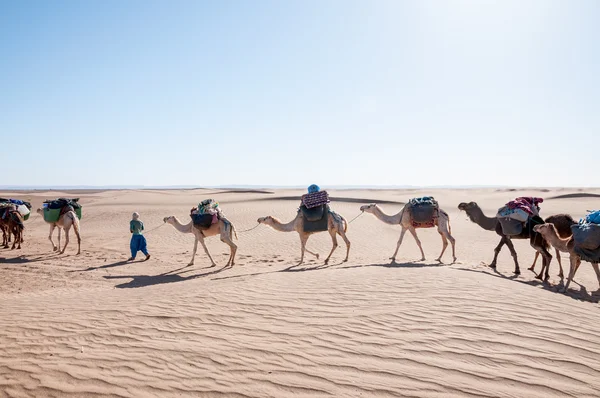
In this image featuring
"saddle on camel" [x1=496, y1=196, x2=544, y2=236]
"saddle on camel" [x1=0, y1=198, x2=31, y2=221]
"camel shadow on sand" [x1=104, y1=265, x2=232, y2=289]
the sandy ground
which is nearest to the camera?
the sandy ground

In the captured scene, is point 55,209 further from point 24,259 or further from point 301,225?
point 301,225

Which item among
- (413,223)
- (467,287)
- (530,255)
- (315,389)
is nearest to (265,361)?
(315,389)

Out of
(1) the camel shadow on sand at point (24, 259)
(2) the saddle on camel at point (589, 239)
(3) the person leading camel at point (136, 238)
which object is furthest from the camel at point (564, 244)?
(1) the camel shadow on sand at point (24, 259)

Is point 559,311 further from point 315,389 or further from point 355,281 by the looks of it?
point 315,389

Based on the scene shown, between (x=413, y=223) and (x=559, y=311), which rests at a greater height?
(x=413, y=223)

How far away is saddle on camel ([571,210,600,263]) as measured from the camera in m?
6.78

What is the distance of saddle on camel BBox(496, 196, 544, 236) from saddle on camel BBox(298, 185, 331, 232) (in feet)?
15.9

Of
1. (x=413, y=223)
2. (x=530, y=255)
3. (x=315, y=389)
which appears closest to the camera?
(x=315, y=389)

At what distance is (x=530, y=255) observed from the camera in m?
13.7

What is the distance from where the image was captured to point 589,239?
6.82m

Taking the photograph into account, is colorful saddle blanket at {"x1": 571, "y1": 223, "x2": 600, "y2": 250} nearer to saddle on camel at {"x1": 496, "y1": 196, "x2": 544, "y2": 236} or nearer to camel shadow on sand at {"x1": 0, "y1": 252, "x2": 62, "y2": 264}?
saddle on camel at {"x1": 496, "y1": 196, "x2": 544, "y2": 236}

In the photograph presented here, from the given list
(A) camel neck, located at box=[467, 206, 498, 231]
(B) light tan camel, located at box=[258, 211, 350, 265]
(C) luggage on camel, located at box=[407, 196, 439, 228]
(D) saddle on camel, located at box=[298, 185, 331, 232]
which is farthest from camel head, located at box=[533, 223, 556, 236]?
(D) saddle on camel, located at box=[298, 185, 331, 232]

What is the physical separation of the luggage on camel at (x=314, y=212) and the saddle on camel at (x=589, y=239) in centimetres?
601

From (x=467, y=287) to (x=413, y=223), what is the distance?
4.41 meters
